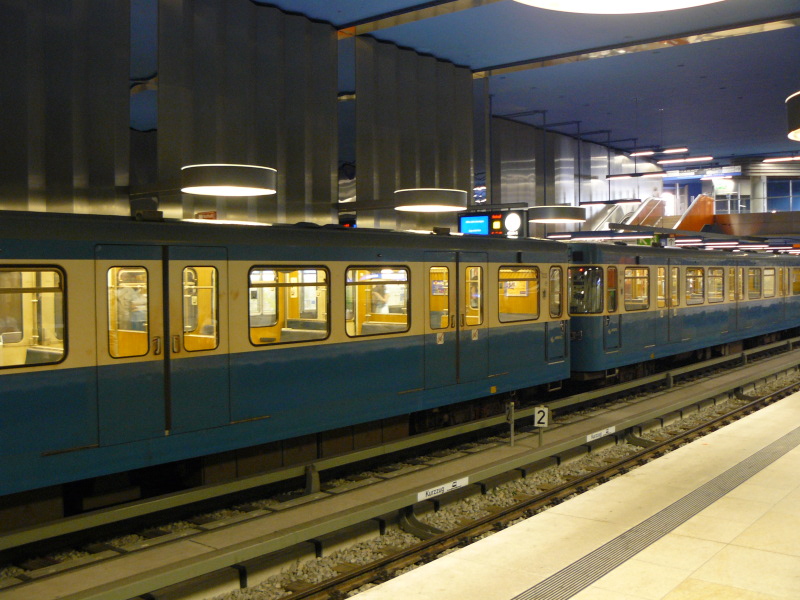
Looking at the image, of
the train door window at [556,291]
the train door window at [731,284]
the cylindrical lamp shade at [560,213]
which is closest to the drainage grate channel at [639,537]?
the train door window at [556,291]

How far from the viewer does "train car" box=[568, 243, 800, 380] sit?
46.6 ft

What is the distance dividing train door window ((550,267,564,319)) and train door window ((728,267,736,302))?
892 cm

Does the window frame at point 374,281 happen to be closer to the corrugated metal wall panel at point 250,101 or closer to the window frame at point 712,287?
the corrugated metal wall panel at point 250,101

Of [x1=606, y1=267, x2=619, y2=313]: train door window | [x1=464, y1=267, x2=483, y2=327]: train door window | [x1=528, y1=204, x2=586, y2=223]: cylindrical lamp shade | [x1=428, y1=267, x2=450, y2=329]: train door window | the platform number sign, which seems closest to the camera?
the platform number sign

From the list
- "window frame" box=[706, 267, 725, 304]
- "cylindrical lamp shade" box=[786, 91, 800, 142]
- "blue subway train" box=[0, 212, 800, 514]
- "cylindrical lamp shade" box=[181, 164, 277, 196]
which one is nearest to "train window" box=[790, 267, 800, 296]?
"window frame" box=[706, 267, 725, 304]

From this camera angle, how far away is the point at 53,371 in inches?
251

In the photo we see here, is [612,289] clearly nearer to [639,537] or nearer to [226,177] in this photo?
[639,537]

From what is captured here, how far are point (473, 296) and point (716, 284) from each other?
1062 centimetres

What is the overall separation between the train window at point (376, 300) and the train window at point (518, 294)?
2252mm

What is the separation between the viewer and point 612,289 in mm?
14570

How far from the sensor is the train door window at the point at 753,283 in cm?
2152

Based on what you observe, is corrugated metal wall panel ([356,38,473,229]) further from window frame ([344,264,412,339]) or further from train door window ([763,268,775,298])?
train door window ([763,268,775,298])

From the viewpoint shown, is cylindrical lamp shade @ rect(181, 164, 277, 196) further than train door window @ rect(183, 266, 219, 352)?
Yes

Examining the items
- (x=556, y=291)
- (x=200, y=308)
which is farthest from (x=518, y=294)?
(x=200, y=308)
